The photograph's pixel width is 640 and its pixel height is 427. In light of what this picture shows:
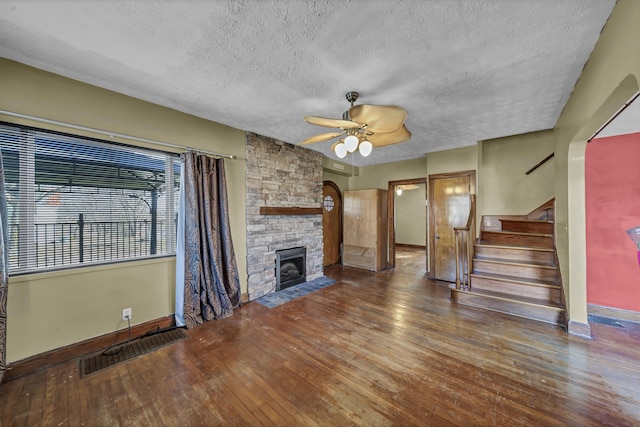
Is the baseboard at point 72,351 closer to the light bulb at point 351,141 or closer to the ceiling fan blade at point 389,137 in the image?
the light bulb at point 351,141

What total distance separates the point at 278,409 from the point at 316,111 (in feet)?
9.54

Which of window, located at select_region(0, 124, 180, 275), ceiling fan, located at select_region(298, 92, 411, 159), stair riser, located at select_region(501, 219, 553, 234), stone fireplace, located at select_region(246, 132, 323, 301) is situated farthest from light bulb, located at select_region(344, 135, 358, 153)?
stair riser, located at select_region(501, 219, 553, 234)

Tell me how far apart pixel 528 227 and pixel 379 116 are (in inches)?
151

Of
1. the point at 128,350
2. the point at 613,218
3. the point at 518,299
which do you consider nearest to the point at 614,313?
the point at 518,299

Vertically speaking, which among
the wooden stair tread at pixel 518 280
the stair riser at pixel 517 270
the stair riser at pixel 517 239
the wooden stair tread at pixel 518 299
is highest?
the stair riser at pixel 517 239

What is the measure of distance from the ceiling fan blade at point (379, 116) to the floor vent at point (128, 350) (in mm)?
2954

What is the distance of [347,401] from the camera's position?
68.1 inches

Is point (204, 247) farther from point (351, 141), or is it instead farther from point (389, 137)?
point (389, 137)

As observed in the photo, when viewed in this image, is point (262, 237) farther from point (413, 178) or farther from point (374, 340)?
point (413, 178)

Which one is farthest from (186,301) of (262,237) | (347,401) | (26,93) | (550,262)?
(550,262)

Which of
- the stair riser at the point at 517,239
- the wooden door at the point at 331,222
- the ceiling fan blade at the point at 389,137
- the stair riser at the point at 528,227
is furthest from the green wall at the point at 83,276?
the stair riser at the point at 528,227

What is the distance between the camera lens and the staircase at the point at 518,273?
307cm

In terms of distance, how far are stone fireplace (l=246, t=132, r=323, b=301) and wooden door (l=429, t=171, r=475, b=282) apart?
2.33 m

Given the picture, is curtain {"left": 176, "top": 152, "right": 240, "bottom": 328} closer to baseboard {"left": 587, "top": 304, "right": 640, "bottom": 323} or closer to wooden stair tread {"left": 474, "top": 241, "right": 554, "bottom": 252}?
wooden stair tread {"left": 474, "top": 241, "right": 554, "bottom": 252}
